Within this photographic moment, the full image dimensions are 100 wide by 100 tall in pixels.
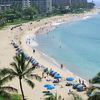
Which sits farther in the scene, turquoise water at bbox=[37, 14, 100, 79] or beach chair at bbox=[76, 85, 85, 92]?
turquoise water at bbox=[37, 14, 100, 79]

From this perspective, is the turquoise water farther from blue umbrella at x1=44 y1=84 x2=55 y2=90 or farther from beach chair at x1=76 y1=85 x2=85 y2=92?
blue umbrella at x1=44 y1=84 x2=55 y2=90

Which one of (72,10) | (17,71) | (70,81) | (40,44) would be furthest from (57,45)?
(72,10)

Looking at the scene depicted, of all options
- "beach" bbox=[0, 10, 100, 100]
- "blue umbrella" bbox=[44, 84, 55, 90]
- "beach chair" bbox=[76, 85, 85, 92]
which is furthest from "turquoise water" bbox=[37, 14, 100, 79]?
"blue umbrella" bbox=[44, 84, 55, 90]

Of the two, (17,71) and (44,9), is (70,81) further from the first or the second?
(44,9)

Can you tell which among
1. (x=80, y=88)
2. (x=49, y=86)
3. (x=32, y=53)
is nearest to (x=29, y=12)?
(x=32, y=53)

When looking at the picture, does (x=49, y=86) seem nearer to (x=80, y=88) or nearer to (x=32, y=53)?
(x=80, y=88)

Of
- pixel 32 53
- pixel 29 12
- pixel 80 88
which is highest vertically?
pixel 80 88

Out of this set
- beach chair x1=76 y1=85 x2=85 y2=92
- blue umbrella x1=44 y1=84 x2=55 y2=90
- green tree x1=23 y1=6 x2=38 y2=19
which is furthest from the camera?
green tree x1=23 y1=6 x2=38 y2=19

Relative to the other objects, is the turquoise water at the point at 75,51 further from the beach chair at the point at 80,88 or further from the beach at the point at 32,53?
the beach chair at the point at 80,88

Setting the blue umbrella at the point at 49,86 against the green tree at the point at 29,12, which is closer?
the blue umbrella at the point at 49,86

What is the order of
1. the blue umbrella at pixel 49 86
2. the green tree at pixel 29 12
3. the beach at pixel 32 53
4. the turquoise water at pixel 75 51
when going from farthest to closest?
the green tree at pixel 29 12
the turquoise water at pixel 75 51
the blue umbrella at pixel 49 86
the beach at pixel 32 53

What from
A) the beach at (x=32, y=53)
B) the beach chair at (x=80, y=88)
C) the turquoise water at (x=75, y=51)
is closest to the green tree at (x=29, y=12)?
the beach at (x=32, y=53)
